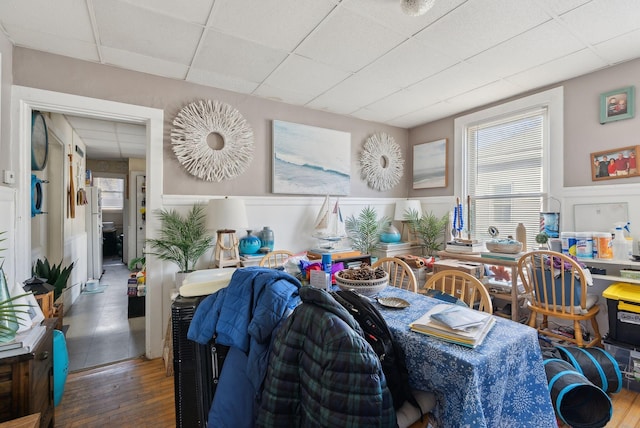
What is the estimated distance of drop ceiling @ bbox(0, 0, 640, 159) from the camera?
181cm

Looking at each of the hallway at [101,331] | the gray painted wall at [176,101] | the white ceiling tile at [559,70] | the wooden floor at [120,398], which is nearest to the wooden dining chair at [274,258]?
the gray painted wall at [176,101]

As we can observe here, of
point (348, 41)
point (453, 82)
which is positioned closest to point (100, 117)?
point (348, 41)

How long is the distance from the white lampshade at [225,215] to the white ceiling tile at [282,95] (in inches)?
45.1

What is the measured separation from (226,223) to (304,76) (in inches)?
57.7

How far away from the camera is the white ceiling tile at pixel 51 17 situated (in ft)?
5.75

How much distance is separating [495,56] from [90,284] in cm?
598

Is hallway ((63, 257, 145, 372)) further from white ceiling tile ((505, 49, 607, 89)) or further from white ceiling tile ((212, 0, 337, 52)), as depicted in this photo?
A: white ceiling tile ((505, 49, 607, 89))

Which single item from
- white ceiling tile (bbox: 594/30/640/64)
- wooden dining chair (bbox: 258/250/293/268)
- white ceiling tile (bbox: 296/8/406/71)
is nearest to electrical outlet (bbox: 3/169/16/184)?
wooden dining chair (bbox: 258/250/293/268)

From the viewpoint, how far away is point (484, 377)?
97 cm

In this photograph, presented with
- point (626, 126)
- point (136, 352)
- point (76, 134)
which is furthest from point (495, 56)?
point (76, 134)

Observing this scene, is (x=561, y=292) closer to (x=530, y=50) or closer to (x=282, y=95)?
(x=530, y=50)

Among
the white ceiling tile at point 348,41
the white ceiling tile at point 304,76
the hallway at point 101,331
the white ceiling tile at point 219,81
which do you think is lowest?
the hallway at point 101,331

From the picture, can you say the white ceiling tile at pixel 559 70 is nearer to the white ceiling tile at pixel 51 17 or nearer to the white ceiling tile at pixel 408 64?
the white ceiling tile at pixel 408 64

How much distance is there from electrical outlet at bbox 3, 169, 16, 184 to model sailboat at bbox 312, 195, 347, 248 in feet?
8.27
